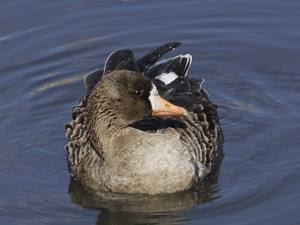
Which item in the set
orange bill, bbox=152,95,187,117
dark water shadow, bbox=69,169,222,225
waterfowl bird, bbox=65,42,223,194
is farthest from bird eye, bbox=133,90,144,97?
dark water shadow, bbox=69,169,222,225

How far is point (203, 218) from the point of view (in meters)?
12.1

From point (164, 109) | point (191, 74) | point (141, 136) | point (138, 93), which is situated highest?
point (138, 93)

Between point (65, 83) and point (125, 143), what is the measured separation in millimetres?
4086

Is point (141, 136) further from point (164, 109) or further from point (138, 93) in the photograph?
point (138, 93)

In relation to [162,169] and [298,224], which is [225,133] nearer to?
[162,169]

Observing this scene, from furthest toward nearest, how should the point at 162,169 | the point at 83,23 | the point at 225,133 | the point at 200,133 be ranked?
the point at 83,23 < the point at 225,133 < the point at 200,133 < the point at 162,169

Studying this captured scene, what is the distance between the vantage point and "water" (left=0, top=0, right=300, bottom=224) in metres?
12.4

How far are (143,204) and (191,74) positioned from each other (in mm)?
4591

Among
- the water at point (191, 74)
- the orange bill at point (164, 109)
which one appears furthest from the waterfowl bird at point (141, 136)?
the water at point (191, 74)

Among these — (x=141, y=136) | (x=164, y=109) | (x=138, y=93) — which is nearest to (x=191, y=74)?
(x=141, y=136)

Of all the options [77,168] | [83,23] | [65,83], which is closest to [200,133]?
[77,168]

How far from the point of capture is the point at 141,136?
1259 centimetres

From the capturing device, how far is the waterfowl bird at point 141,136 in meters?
12.2

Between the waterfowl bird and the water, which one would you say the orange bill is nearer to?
the waterfowl bird
